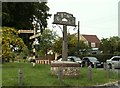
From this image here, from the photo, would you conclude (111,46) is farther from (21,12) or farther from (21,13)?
(21,12)

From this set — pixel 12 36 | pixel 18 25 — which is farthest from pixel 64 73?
pixel 18 25

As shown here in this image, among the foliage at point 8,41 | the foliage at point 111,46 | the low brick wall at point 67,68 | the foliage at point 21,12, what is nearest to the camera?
the low brick wall at point 67,68

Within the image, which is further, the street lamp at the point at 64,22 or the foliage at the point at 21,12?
the foliage at the point at 21,12

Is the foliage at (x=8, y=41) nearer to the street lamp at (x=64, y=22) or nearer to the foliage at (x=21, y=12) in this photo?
the street lamp at (x=64, y=22)

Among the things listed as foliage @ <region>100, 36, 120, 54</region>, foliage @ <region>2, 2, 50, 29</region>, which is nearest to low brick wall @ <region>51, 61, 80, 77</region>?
foliage @ <region>2, 2, 50, 29</region>

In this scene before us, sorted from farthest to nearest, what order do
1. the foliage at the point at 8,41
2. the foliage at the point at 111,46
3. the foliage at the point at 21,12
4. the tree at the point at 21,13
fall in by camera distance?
the foliage at the point at 111,46
the foliage at the point at 21,12
the tree at the point at 21,13
the foliage at the point at 8,41

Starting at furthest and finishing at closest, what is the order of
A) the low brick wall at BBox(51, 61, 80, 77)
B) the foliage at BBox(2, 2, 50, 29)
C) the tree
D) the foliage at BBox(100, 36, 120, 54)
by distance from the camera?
the foliage at BBox(100, 36, 120, 54)
the foliage at BBox(2, 2, 50, 29)
the tree
the low brick wall at BBox(51, 61, 80, 77)

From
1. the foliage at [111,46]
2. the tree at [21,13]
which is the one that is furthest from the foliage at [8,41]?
the foliage at [111,46]

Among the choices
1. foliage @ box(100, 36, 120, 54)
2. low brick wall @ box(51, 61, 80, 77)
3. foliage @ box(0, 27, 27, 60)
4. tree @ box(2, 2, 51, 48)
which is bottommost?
low brick wall @ box(51, 61, 80, 77)

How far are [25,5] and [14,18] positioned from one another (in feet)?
6.66

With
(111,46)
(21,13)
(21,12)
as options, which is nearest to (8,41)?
(21,12)

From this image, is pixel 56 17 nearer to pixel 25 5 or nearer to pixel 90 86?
pixel 90 86

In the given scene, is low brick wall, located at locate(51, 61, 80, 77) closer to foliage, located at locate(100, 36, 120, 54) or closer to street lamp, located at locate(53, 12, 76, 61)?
street lamp, located at locate(53, 12, 76, 61)

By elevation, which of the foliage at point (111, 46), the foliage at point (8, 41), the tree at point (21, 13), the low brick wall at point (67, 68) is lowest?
the low brick wall at point (67, 68)
